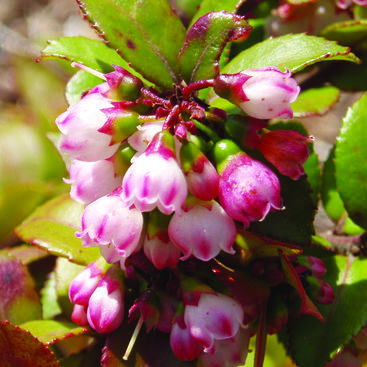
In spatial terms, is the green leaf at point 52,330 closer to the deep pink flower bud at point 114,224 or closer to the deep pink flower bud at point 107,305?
the deep pink flower bud at point 107,305

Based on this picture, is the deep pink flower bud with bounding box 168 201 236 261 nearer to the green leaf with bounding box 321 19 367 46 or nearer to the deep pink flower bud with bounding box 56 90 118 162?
the deep pink flower bud with bounding box 56 90 118 162

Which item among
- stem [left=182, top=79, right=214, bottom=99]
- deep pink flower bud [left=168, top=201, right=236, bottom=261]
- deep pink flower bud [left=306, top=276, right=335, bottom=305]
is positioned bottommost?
deep pink flower bud [left=306, top=276, right=335, bottom=305]

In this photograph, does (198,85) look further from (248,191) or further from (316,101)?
(316,101)

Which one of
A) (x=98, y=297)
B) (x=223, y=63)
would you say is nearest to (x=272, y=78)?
(x=223, y=63)

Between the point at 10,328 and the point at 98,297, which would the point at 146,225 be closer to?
the point at 98,297

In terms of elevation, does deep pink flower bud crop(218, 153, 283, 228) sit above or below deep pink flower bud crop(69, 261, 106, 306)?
above

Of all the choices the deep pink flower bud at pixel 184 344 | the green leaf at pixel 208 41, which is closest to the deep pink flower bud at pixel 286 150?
the green leaf at pixel 208 41

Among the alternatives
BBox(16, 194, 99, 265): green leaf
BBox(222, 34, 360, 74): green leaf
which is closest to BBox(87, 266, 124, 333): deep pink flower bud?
BBox(16, 194, 99, 265): green leaf
